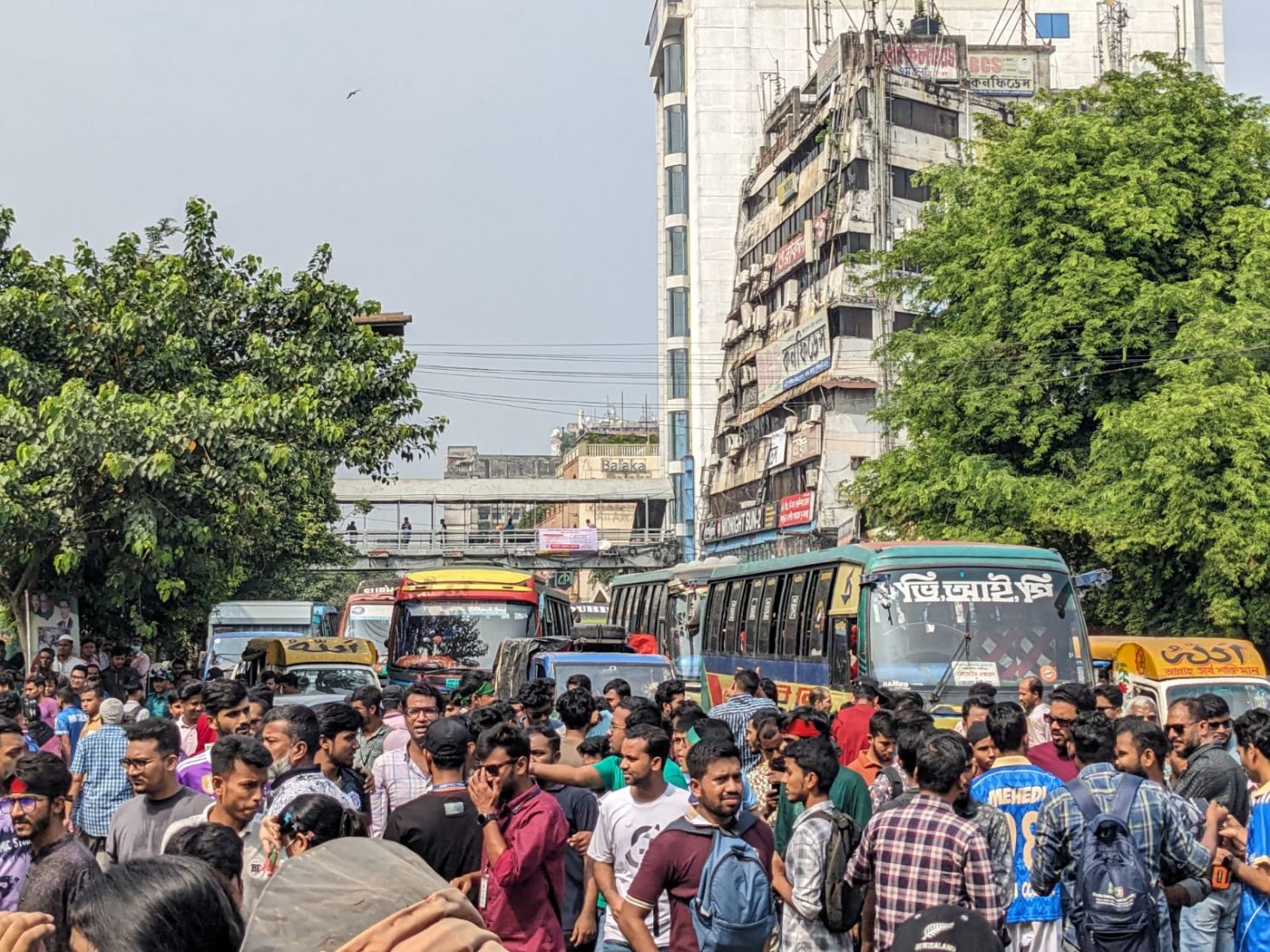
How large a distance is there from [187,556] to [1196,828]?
58.5 feet

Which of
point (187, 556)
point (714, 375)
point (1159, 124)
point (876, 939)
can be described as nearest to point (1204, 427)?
point (1159, 124)

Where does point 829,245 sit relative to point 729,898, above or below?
above

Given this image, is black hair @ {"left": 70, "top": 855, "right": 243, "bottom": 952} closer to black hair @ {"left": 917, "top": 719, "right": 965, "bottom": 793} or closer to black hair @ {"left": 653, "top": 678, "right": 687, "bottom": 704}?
black hair @ {"left": 917, "top": 719, "right": 965, "bottom": 793}

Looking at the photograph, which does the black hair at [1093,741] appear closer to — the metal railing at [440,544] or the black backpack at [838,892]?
the black backpack at [838,892]

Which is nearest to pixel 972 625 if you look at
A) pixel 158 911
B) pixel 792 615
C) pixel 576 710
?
pixel 792 615

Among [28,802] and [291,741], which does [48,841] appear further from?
[291,741]

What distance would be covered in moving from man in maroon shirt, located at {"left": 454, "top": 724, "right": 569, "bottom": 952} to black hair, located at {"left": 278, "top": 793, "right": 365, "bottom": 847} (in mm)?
848

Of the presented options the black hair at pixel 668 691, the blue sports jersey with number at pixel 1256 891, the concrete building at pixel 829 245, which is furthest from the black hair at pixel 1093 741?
→ the concrete building at pixel 829 245

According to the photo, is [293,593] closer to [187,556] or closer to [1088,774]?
[187,556]

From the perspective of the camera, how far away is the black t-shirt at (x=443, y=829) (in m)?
6.74

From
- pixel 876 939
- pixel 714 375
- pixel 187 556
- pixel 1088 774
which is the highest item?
pixel 714 375

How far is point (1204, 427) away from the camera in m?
27.3

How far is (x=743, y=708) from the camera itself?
11.4 meters

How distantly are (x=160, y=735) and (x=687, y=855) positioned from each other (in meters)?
2.46
